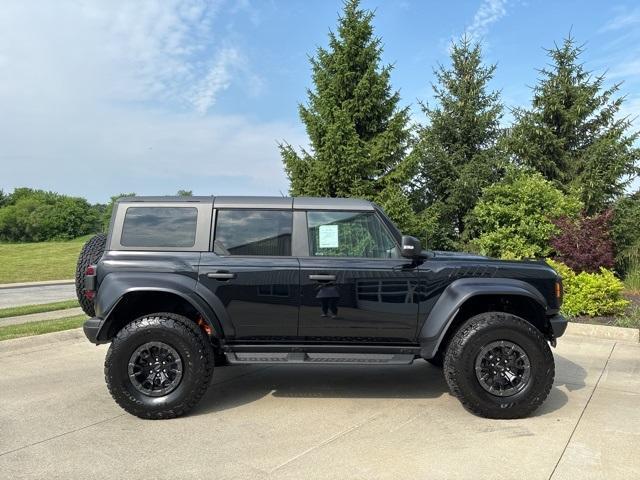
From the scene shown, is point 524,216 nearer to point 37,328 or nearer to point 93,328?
point 93,328

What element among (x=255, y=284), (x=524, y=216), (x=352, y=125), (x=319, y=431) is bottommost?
(x=319, y=431)

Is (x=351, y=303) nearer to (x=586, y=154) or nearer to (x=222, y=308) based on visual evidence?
(x=222, y=308)

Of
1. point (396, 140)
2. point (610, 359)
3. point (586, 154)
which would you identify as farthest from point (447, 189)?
point (610, 359)

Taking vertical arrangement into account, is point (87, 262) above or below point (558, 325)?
above

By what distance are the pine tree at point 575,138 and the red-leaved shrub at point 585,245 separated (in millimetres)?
3965

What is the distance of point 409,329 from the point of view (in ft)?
14.4

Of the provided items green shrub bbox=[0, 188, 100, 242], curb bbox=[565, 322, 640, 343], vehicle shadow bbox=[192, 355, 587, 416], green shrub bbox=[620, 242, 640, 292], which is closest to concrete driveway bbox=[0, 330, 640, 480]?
vehicle shadow bbox=[192, 355, 587, 416]

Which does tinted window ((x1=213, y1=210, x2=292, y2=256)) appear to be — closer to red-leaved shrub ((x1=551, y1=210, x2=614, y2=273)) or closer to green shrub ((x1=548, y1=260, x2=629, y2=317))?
green shrub ((x1=548, y1=260, x2=629, y2=317))

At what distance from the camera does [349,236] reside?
14.8 feet

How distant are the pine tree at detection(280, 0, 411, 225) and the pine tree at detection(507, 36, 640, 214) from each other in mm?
3344

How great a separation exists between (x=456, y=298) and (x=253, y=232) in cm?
185

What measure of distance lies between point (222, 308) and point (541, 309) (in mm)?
2805

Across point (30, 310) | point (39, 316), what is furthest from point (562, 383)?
point (30, 310)

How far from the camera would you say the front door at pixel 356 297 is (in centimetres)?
431
